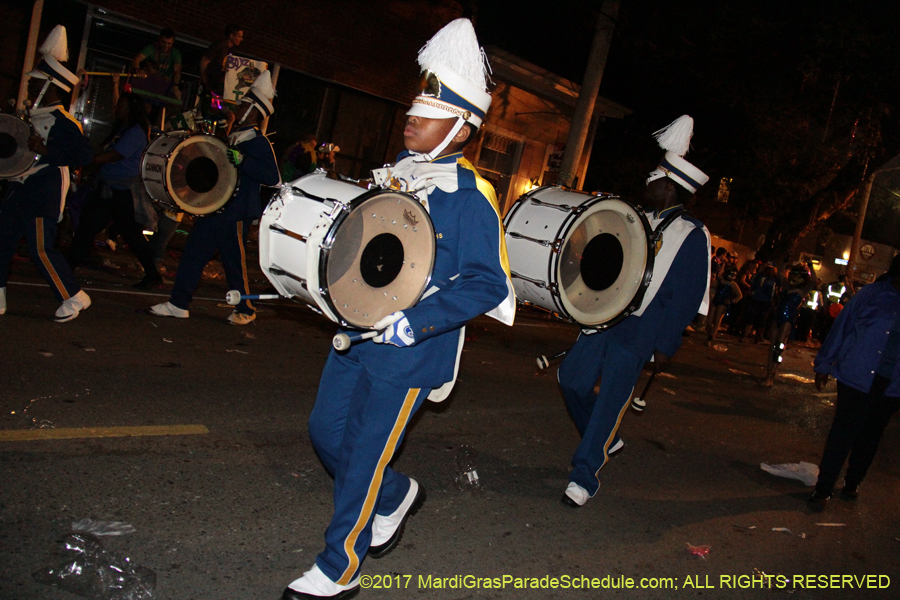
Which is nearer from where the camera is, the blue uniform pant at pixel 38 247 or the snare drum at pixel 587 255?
the snare drum at pixel 587 255

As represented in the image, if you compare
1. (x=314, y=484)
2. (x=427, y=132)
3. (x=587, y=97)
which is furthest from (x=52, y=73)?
(x=587, y=97)

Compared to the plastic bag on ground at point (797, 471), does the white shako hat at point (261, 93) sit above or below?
above

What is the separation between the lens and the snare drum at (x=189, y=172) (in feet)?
22.9

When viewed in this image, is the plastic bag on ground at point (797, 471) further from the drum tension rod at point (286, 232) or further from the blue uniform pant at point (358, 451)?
the drum tension rod at point (286, 232)

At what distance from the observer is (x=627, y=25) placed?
59.1 feet

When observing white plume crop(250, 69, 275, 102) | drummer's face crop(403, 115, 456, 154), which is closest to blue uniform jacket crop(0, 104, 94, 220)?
white plume crop(250, 69, 275, 102)

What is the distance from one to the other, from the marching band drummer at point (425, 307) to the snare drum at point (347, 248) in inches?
4.8

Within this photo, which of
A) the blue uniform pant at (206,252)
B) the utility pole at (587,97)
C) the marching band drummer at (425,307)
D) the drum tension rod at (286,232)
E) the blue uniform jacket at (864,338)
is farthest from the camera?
the utility pole at (587,97)

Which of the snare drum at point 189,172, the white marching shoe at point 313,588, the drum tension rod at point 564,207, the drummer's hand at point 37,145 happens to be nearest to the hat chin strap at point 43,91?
the drummer's hand at point 37,145

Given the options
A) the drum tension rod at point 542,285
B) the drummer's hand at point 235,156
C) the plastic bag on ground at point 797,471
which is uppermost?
the drummer's hand at point 235,156

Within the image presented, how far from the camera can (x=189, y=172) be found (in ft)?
23.3

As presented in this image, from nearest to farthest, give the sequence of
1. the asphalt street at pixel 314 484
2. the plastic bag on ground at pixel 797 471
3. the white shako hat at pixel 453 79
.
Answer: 1. the white shako hat at pixel 453 79
2. the asphalt street at pixel 314 484
3. the plastic bag on ground at pixel 797 471

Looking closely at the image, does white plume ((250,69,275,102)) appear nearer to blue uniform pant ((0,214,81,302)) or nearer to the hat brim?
the hat brim

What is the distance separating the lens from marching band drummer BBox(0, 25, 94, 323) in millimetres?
6148
